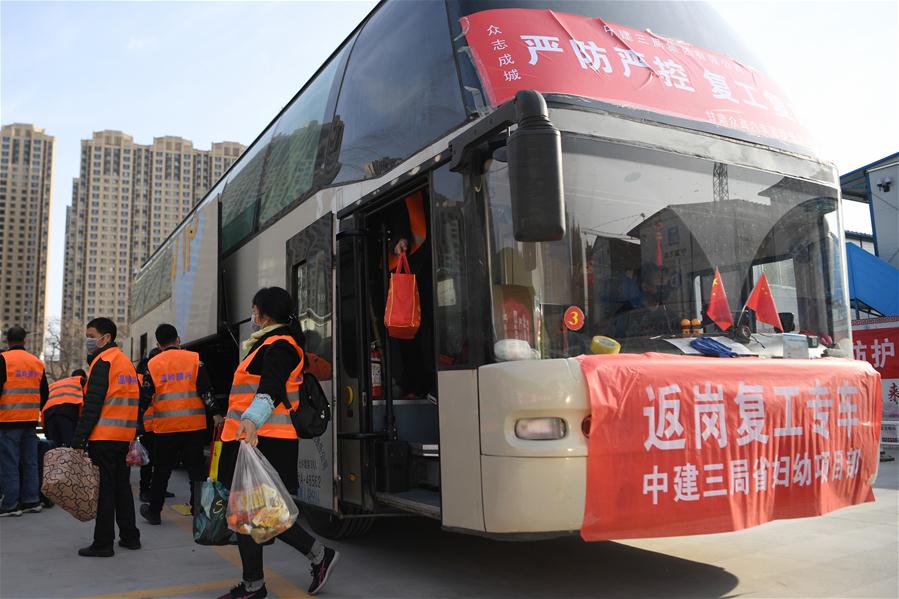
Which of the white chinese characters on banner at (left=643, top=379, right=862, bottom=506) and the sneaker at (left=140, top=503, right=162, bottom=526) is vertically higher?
the white chinese characters on banner at (left=643, top=379, right=862, bottom=506)

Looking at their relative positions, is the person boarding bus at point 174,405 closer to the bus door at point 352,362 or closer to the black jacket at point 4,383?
the black jacket at point 4,383

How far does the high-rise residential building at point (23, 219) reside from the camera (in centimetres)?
7394

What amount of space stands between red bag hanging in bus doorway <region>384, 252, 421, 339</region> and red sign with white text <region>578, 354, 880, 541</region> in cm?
154

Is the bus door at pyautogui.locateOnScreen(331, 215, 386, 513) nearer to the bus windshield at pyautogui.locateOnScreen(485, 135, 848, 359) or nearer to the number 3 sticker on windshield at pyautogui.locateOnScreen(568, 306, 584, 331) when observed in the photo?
the bus windshield at pyautogui.locateOnScreen(485, 135, 848, 359)

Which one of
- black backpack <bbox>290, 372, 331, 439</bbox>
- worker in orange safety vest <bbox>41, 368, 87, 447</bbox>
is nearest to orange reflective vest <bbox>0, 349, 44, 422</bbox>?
worker in orange safety vest <bbox>41, 368, 87, 447</bbox>

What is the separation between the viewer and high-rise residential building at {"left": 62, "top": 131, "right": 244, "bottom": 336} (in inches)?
2800

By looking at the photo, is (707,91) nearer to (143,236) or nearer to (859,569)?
(859,569)

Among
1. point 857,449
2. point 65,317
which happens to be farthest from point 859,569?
point 65,317

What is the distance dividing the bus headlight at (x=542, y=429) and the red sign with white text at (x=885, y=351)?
10904 mm

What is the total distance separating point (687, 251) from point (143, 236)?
77.7 meters

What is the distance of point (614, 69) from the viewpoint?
408 cm

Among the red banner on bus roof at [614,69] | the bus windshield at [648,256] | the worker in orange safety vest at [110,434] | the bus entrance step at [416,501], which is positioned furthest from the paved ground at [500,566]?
the red banner on bus roof at [614,69]

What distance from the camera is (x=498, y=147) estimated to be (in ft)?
12.2

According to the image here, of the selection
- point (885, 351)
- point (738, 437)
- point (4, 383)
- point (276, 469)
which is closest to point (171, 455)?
point (4, 383)
